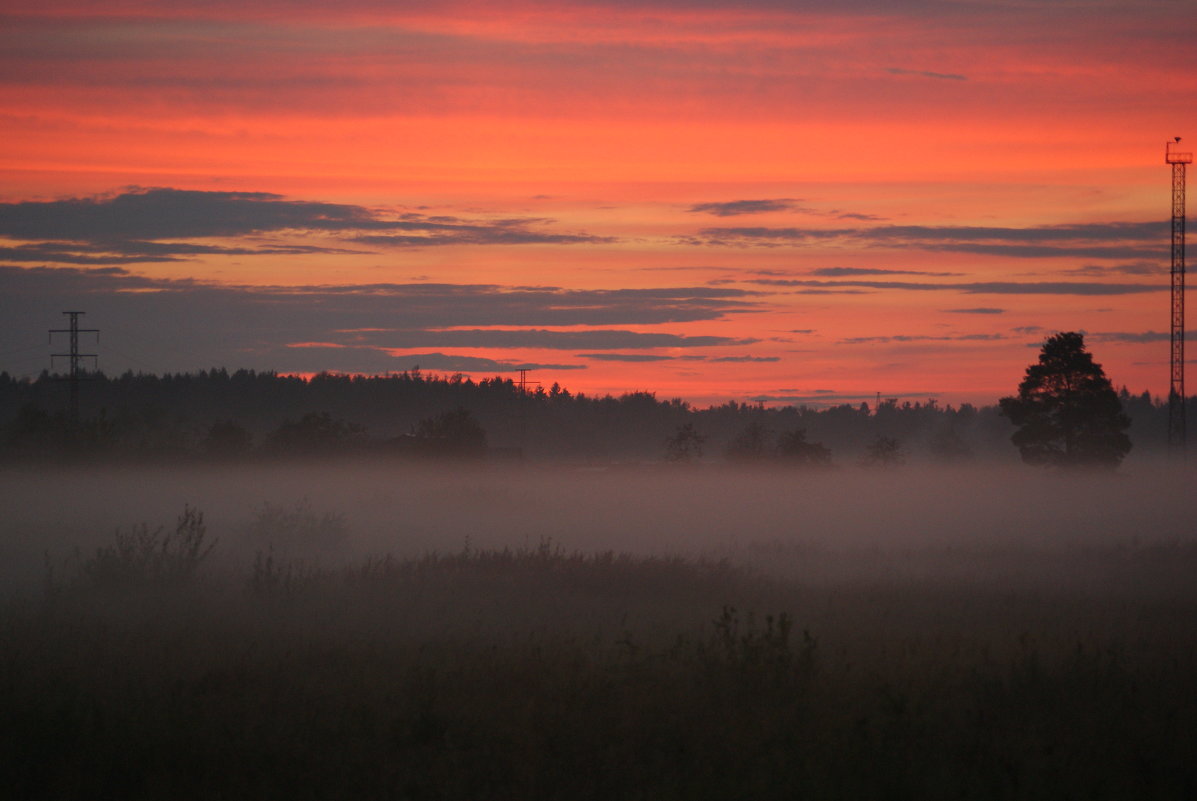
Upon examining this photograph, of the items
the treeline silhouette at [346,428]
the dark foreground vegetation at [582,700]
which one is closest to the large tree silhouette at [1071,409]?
the treeline silhouette at [346,428]

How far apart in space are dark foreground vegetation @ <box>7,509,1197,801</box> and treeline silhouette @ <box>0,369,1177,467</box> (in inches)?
2173

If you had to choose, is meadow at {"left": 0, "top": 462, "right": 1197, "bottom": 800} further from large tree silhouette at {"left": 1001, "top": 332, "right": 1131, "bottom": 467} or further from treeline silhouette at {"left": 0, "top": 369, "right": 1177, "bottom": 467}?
treeline silhouette at {"left": 0, "top": 369, "right": 1177, "bottom": 467}

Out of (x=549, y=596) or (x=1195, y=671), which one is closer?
(x=1195, y=671)

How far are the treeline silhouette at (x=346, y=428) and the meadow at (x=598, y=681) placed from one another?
4588cm

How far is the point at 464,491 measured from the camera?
52719 mm

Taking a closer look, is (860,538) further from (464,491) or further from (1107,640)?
(1107,640)

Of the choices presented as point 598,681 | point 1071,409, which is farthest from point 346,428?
point 598,681

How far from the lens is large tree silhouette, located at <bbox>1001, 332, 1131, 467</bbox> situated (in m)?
51.1

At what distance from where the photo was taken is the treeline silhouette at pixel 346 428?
227 feet

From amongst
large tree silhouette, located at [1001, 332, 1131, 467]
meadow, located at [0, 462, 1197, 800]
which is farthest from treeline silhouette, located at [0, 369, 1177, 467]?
meadow, located at [0, 462, 1197, 800]

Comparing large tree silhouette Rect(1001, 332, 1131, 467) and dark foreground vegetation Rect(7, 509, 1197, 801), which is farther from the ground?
large tree silhouette Rect(1001, 332, 1131, 467)

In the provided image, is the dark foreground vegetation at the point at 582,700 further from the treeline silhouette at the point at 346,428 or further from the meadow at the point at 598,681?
the treeline silhouette at the point at 346,428

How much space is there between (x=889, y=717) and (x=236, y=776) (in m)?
5.61

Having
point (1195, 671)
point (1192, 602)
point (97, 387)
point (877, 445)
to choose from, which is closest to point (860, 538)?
point (1192, 602)
